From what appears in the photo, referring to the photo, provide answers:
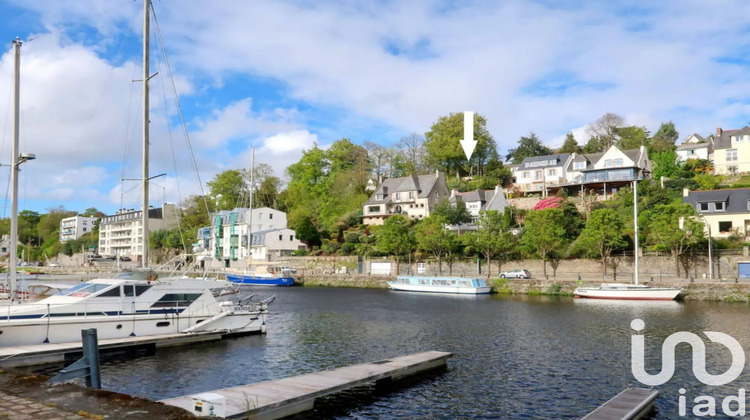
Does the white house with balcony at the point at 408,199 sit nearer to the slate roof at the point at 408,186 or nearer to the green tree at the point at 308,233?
the slate roof at the point at 408,186

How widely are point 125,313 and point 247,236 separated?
8217 cm

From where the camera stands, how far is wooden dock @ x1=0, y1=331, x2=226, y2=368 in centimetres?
1900

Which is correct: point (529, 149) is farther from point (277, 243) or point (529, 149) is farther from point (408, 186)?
point (277, 243)

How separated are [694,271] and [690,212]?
591cm

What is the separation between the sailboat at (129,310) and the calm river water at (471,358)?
1401mm

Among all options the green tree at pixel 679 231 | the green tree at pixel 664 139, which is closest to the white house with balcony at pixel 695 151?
the green tree at pixel 664 139

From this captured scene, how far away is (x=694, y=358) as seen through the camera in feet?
74.1

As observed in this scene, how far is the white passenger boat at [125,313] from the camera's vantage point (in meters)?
21.3

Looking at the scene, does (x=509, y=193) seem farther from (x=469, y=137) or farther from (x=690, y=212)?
(x=690, y=212)

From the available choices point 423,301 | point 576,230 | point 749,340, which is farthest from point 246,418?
point 576,230

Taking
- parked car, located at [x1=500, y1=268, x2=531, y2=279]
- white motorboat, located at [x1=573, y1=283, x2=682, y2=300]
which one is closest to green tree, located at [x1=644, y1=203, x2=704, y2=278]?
white motorboat, located at [x1=573, y1=283, x2=682, y2=300]

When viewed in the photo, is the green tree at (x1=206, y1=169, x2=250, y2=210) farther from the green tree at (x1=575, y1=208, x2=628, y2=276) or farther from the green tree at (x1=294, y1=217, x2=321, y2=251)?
the green tree at (x1=575, y1=208, x2=628, y2=276)

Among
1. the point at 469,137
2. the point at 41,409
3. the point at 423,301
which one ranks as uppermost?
the point at 469,137

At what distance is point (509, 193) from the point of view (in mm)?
91938
